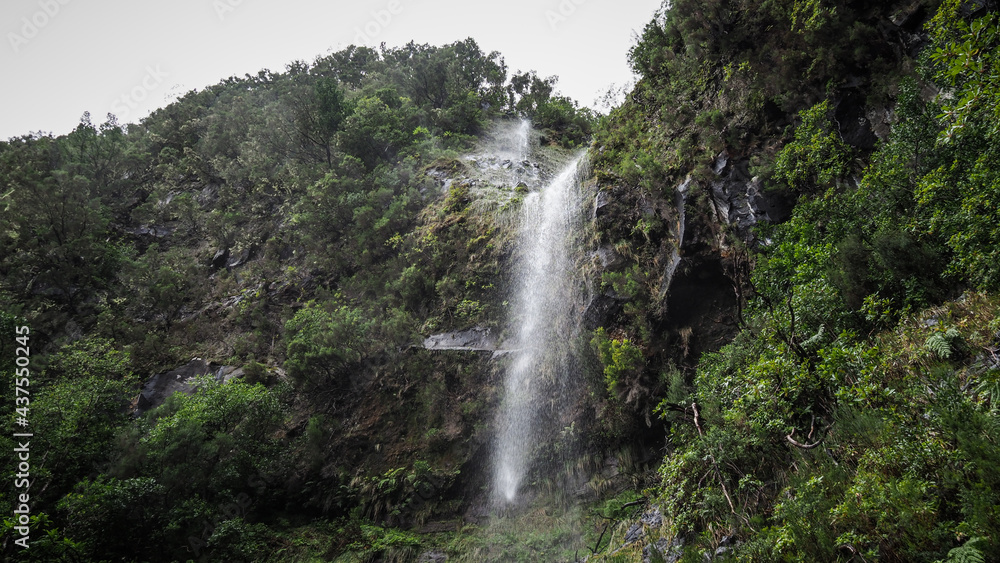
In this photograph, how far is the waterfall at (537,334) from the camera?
10320 millimetres

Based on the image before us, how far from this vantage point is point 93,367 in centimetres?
1130

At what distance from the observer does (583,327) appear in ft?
32.9

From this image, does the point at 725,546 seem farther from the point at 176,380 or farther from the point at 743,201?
the point at 176,380

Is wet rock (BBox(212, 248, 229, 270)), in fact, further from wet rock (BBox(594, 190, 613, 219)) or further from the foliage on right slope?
the foliage on right slope

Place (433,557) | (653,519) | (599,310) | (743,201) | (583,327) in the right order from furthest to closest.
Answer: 1. (583,327)
2. (599,310)
3. (433,557)
4. (743,201)
5. (653,519)

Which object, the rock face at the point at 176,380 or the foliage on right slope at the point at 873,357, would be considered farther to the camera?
the rock face at the point at 176,380

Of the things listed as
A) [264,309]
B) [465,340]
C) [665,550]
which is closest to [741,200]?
[665,550]

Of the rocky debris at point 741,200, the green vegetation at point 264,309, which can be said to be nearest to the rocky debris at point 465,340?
the green vegetation at point 264,309

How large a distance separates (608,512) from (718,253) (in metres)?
5.52

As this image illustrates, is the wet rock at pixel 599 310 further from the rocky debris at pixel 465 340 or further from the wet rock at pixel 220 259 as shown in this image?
the wet rock at pixel 220 259

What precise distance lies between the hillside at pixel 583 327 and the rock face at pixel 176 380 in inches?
4.8

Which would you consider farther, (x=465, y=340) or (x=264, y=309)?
(x=264, y=309)

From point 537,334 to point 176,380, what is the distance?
11.6 metres

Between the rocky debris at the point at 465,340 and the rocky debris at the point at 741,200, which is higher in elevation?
the rocky debris at the point at 741,200
